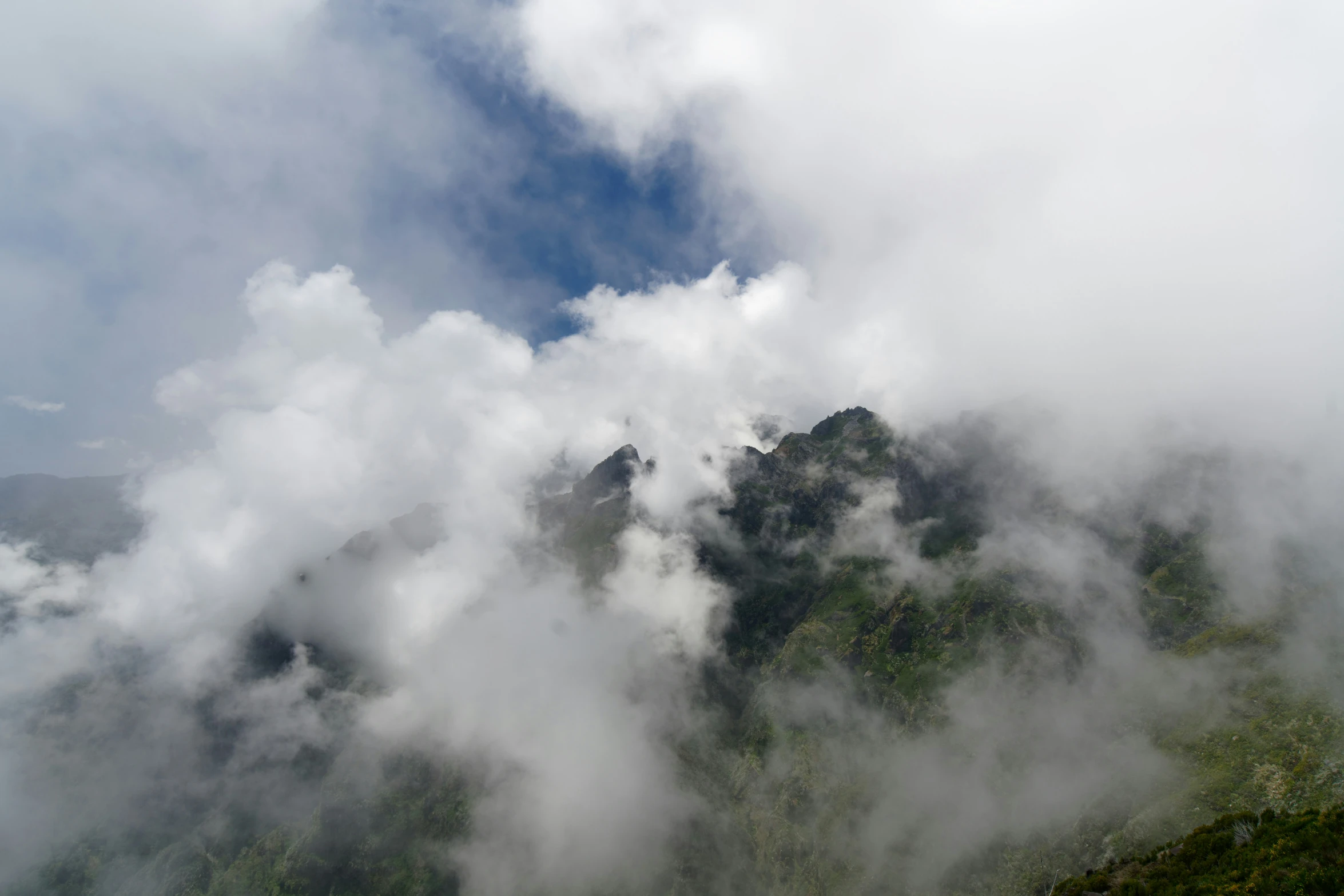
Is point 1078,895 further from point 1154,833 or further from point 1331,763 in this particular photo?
point 1331,763

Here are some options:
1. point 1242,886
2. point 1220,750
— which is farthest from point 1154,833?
point 1242,886

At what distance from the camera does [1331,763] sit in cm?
→ 16775

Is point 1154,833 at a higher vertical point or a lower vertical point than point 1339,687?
lower

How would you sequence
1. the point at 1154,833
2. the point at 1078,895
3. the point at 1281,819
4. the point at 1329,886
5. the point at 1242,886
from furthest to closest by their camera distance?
the point at 1154,833 → the point at 1078,895 → the point at 1281,819 → the point at 1242,886 → the point at 1329,886

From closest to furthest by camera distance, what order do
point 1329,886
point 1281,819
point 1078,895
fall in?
point 1329,886
point 1281,819
point 1078,895

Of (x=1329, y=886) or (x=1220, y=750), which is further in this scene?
(x=1220, y=750)

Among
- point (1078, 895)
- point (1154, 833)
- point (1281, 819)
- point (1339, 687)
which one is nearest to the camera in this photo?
point (1281, 819)

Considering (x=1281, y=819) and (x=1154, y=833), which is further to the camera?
(x=1154, y=833)

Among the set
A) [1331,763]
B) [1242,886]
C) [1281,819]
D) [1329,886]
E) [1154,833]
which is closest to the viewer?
[1329,886]

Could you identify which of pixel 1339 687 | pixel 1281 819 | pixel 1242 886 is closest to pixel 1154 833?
pixel 1339 687

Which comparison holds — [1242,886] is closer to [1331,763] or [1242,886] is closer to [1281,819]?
[1281,819]

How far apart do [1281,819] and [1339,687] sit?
166 metres

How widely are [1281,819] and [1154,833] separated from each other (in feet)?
388

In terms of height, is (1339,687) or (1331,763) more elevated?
(1339,687)
